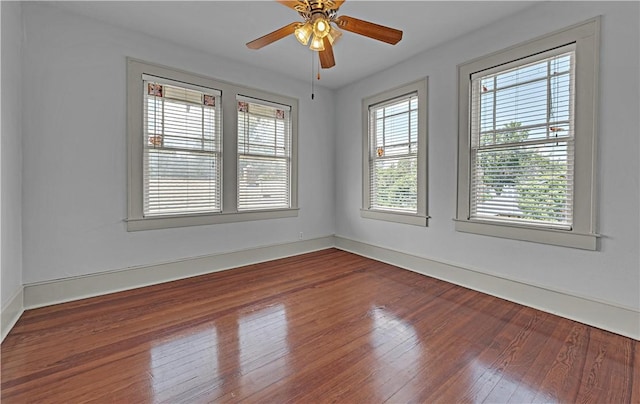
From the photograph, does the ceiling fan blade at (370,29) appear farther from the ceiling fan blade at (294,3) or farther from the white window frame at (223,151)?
the white window frame at (223,151)

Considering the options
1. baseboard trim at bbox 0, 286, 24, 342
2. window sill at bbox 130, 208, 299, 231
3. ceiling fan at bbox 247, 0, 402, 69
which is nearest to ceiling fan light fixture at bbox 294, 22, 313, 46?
ceiling fan at bbox 247, 0, 402, 69

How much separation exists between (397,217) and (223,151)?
8.64 ft

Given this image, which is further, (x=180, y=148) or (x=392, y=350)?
(x=180, y=148)

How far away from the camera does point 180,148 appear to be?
3.51 m

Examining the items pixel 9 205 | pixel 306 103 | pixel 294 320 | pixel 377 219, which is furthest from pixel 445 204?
pixel 9 205

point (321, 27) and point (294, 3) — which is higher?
point (294, 3)

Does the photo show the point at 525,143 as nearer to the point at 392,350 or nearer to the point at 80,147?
the point at 392,350

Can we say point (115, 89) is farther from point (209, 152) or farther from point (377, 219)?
point (377, 219)

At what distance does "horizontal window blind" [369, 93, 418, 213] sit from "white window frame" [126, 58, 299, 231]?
1.28 m

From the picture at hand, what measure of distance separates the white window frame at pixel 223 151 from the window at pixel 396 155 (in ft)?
3.99

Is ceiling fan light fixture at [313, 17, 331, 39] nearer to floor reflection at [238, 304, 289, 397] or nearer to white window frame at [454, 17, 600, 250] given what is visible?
white window frame at [454, 17, 600, 250]

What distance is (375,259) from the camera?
4422mm

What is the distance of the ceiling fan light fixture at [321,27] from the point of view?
80.2 inches

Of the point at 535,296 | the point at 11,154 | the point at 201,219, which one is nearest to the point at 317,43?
the point at 201,219
